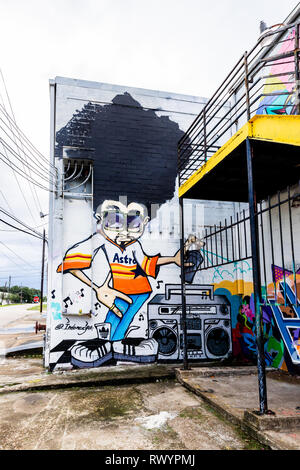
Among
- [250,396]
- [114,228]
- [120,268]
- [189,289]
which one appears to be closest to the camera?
[250,396]

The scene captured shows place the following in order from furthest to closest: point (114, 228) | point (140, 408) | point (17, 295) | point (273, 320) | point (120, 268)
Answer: point (17, 295)
point (114, 228)
point (120, 268)
point (273, 320)
point (140, 408)

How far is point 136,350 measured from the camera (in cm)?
718

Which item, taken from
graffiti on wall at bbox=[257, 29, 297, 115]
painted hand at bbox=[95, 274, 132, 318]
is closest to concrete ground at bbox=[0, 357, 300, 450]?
painted hand at bbox=[95, 274, 132, 318]

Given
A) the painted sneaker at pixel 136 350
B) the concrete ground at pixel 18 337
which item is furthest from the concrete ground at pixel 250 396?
the concrete ground at pixel 18 337

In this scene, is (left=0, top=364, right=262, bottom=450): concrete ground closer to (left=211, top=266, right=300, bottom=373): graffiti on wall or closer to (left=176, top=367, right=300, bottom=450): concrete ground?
(left=176, top=367, right=300, bottom=450): concrete ground

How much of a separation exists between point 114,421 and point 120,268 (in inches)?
140

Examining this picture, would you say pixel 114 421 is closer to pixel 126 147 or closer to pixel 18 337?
pixel 126 147

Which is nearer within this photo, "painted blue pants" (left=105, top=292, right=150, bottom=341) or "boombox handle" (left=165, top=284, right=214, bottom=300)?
"painted blue pants" (left=105, top=292, right=150, bottom=341)

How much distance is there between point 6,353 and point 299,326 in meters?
7.47

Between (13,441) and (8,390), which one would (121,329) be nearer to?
(8,390)

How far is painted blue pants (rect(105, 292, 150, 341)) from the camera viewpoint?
7.07 metres

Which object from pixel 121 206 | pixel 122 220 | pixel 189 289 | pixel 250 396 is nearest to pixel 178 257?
pixel 189 289

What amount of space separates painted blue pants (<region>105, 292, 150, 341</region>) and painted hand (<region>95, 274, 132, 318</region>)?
2.5 inches

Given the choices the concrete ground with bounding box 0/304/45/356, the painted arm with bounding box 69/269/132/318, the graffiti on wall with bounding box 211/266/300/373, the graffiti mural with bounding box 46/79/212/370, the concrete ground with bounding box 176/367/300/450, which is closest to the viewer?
the concrete ground with bounding box 176/367/300/450
